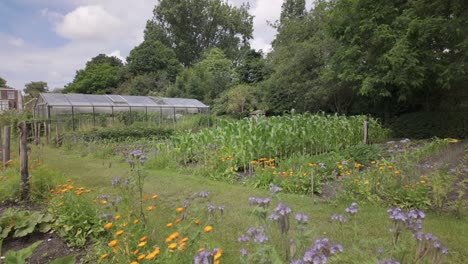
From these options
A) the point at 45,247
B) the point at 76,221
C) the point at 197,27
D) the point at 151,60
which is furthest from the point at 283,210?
the point at 197,27

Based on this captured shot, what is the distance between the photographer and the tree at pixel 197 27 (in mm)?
34125

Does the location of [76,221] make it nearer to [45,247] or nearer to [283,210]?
[45,247]

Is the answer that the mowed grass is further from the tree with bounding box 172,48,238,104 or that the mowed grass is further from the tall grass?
the tree with bounding box 172,48,238,104

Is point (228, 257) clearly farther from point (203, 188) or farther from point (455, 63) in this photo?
point (455, 63)

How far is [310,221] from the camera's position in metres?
3.14

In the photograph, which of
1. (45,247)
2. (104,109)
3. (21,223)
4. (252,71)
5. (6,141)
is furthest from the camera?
(252,71)

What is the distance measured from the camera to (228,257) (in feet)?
8.09

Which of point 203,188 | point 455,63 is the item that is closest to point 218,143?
point 203,188

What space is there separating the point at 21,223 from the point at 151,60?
27.9 metres

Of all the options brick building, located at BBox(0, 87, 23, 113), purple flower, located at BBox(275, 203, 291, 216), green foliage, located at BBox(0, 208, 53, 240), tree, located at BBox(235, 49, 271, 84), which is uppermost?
tree, located at BBox(235, 49, 271, 84)

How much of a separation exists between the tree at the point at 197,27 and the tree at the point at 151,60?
4.50 meters

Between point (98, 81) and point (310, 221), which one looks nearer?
point (310, 221)

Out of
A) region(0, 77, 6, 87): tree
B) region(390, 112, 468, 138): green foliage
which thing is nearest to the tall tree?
region(0, 77, 6, 87): tree

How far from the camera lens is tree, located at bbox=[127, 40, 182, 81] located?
2894 cm
